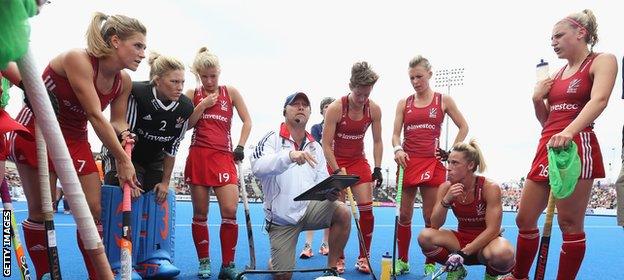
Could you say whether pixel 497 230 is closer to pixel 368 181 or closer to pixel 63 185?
pixel 368 181

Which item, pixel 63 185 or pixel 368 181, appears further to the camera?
pixel 368 181

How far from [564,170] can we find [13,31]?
2.73 meters

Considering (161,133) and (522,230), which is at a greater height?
(161,133)

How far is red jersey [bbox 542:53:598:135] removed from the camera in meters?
2.92

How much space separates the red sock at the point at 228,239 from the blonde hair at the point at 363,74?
1574 millimetres

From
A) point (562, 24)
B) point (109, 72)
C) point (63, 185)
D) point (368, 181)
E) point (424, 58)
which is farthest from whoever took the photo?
point (368, 181)

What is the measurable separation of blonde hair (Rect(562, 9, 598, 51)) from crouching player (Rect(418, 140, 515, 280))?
1086 millimetres

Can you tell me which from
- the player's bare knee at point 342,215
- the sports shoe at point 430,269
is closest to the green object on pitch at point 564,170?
the player's bare knee at point 342,215

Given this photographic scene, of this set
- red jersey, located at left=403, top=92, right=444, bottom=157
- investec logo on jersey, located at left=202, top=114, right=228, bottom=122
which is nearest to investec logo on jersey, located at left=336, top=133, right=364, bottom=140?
red jersey, located at left=403, top=92, right=444, bottom=157

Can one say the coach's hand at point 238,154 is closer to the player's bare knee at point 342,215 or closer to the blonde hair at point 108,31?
the player's bare knee at point 342,215

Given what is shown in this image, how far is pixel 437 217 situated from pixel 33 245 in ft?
9.15

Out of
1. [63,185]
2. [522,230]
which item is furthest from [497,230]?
[63,185]

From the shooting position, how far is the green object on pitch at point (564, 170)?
2707 mm

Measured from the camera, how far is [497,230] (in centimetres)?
342
